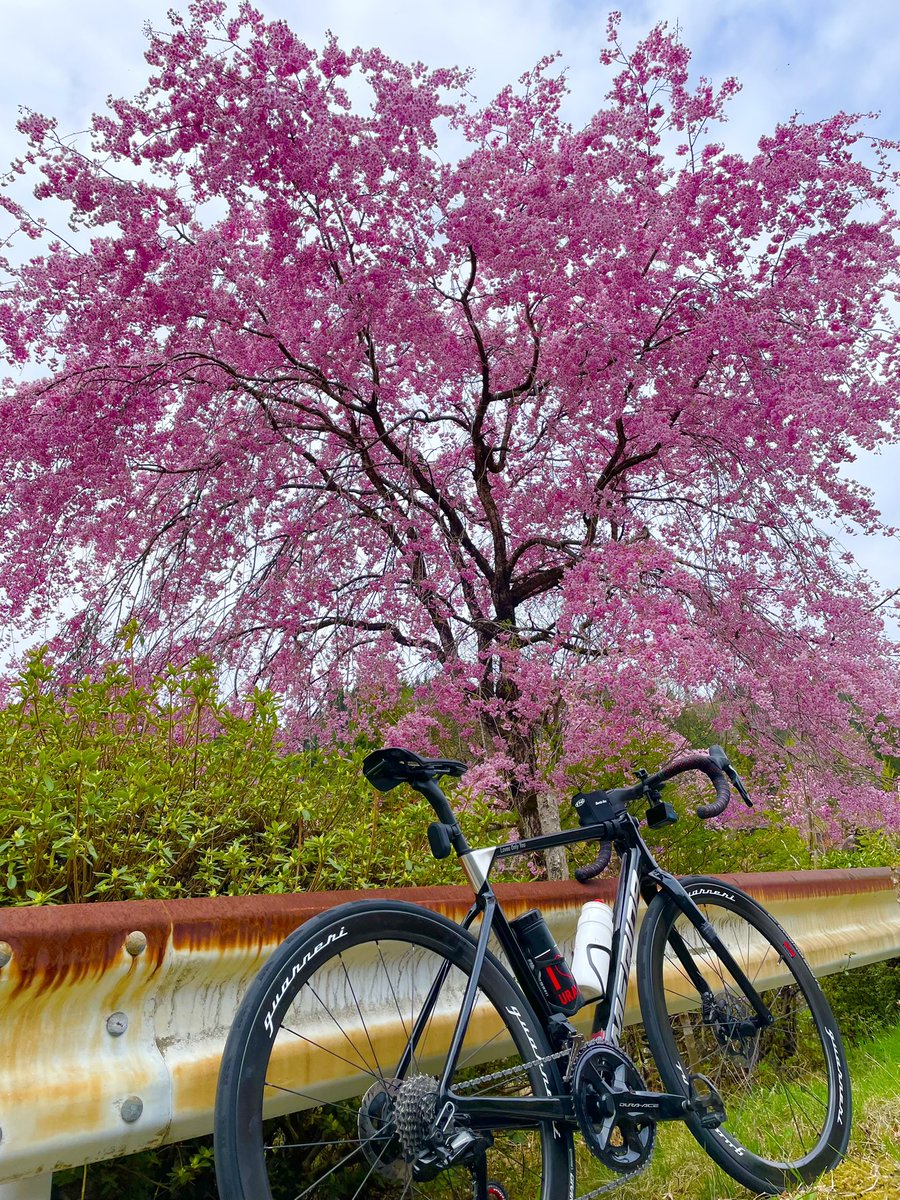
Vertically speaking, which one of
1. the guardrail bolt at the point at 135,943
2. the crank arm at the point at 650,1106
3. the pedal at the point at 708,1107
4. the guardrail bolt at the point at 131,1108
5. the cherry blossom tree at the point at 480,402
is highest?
the cherry blossom tree at the point at 480,402

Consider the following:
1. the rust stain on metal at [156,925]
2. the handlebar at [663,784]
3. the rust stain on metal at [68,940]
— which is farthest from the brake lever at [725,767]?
the rust stain on metal at [68,940]

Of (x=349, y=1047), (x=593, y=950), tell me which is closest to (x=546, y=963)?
(x=593, y=950)

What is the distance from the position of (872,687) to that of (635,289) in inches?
123

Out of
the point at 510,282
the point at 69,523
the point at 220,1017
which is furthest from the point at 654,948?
the point at 69,523

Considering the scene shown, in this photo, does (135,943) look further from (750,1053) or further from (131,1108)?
(750,1053)

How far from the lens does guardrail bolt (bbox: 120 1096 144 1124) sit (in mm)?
1496

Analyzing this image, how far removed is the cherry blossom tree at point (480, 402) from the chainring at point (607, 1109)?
9.44ft

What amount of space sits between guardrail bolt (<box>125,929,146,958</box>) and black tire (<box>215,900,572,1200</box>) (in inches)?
9.0

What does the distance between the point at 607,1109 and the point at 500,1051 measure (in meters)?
0.31

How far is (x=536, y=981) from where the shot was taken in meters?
2.22

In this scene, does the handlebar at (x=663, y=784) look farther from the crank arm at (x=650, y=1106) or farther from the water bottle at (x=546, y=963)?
the crank arm at (x=650, y=1106)

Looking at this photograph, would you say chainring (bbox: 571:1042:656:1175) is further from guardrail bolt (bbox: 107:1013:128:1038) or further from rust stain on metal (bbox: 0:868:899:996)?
guardrail bolt (bbox: 107:1013:128:1038)

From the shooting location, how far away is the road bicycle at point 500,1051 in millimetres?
1775

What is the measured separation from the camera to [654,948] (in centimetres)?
256
